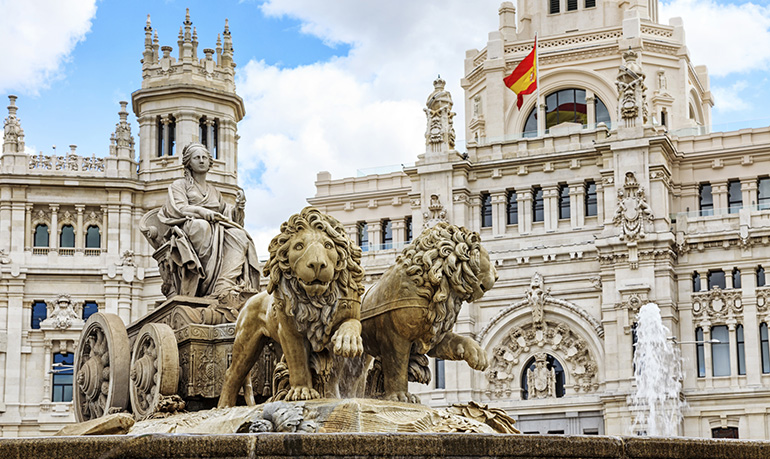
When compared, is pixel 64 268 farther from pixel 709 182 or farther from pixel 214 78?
pixel 709 182

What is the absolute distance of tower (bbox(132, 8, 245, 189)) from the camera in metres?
63.6

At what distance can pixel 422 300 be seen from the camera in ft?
35.9

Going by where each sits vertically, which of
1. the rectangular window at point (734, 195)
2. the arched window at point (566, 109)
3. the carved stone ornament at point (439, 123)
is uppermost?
the arched window at point (566, 109)

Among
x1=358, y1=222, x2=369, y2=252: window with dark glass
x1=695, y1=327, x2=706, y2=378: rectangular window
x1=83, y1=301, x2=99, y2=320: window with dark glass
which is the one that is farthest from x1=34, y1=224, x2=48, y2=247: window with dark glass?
x1=695, y1=327, x2=706, y2=378: rectangular window

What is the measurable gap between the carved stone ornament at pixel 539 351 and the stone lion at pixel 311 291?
4401cm

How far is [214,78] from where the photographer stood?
65438 mm

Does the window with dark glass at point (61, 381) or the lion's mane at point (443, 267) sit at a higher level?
the lion's mane at point (443, 267)

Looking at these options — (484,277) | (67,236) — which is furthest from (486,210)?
(484,277)

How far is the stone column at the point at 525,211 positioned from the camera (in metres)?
56.8

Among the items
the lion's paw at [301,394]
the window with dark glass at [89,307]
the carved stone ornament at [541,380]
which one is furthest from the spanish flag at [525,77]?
the lion's paw at [301,394]

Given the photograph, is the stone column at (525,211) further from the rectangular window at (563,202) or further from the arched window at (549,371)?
the arched window at (549,371)

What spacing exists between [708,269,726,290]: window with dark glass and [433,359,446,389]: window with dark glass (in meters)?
12.3

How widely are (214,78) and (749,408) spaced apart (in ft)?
105

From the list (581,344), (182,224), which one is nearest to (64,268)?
(581,344)
